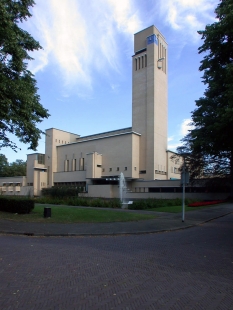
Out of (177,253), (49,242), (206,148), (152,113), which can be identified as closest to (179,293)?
(177,253)

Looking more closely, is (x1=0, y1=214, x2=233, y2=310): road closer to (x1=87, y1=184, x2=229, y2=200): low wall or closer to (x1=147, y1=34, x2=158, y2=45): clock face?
(x1=87, y1=184, x2=229, y2=200): low wall

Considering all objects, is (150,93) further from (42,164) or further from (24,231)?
(24,231)

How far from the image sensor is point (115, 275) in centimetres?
583

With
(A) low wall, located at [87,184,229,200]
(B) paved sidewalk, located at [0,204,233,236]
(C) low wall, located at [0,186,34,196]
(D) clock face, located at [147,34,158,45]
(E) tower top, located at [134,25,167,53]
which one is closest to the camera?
(B) paved sidewalk, located at [0,204,233,236]

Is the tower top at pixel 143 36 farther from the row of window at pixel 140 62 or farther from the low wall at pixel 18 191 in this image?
the low wall at pixel 18 191

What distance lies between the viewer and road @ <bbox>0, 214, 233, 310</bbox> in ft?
14.6

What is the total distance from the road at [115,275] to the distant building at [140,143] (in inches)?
2032

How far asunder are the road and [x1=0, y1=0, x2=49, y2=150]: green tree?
8.57 metres

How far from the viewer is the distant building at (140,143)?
63969 mm

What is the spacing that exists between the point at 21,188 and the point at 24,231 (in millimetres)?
71664

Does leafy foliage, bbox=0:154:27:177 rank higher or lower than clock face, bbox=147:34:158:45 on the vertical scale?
lower

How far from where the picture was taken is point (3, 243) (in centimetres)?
927

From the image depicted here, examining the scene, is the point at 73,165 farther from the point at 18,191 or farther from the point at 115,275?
the point at 115,275

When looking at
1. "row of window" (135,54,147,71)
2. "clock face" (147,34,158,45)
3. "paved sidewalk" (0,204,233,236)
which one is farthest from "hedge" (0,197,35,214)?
"clock face" (147,34,158,45)
